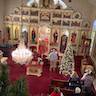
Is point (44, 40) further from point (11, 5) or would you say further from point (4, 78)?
point (4, 78)

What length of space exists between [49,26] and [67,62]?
3881mm

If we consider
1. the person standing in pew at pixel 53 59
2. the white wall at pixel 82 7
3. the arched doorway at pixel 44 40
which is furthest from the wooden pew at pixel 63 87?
the white wall at pixel 82 7

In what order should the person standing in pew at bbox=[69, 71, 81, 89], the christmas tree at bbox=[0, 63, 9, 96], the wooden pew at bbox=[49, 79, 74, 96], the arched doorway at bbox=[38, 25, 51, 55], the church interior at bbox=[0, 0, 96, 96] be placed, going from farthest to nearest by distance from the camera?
1. the arched doorway at bbox=[38, 25, 51, 55]
2. the church interior at bbox=[0, 0, 96, 96]
3. the person standing in pew at bbox=[69, 71, 81, 89]
4. the wooden pew at bbox=[49, 79, 74, 96]
5. the christmas tree at bbox=[0, 63, 9, 96]

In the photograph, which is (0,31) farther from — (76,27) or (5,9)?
(76,27)

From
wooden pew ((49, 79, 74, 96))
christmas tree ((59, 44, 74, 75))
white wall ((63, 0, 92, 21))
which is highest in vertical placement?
white wall ((63, 0, 92, 21))

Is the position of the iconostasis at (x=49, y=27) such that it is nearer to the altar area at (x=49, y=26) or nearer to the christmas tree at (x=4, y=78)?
the altar area at (x=49, y=26)

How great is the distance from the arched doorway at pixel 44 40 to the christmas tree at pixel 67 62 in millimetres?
A: 3059

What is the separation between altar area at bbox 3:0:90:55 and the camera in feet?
52.0

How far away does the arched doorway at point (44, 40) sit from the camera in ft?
52.6

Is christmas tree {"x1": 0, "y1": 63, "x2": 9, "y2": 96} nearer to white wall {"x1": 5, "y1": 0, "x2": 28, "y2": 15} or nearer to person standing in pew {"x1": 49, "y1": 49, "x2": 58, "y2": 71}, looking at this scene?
person standing in pew {"x1": 49, "y1": 49, "x2": 58, "y2": 71}

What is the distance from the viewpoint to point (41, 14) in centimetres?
1605

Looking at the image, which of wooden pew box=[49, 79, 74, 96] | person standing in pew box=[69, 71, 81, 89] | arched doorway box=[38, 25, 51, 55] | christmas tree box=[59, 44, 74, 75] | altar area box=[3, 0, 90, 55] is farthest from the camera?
arched doorway box=[38, 25, 51, 55]

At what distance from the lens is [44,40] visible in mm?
16062

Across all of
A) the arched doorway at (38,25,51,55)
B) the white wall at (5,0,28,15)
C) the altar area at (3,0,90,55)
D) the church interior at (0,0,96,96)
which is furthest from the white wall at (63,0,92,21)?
the white wall at (5,0,28,15)
